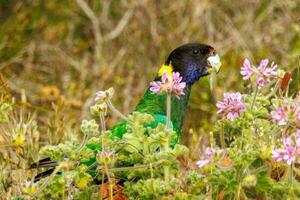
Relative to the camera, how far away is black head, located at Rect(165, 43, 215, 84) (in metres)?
3.88

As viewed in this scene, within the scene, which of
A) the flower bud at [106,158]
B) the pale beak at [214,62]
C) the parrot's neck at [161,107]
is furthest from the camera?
the pale beak at [214,62]

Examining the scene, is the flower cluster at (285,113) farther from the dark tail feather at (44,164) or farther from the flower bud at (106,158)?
the dark tail feather at (44,164)

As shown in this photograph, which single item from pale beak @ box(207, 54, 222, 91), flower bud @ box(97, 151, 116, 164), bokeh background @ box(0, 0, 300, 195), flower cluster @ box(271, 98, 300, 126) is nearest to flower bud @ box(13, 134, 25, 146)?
flower bud @ box(97, 151, 116, 164)

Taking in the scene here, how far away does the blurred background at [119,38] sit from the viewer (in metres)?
6.33

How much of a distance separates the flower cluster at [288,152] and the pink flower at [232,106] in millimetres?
302

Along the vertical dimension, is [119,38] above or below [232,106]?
above

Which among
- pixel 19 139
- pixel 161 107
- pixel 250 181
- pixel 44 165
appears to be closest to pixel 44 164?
pixel 44 165

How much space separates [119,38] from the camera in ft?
22.8

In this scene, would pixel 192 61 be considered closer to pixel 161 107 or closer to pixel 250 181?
pixel 161 107

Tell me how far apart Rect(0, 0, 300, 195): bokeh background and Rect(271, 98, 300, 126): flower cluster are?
3838 millimetres

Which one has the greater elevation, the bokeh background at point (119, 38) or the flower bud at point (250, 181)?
the bokeh background at point (119, 38)

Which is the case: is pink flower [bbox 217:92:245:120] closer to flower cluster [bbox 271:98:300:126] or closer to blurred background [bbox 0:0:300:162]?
flower cluster [bbox 271:98:300:126]

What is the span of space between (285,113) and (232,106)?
0.89 ft

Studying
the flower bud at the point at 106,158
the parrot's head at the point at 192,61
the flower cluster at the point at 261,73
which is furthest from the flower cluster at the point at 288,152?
the parrot's head at the point at 192,61
